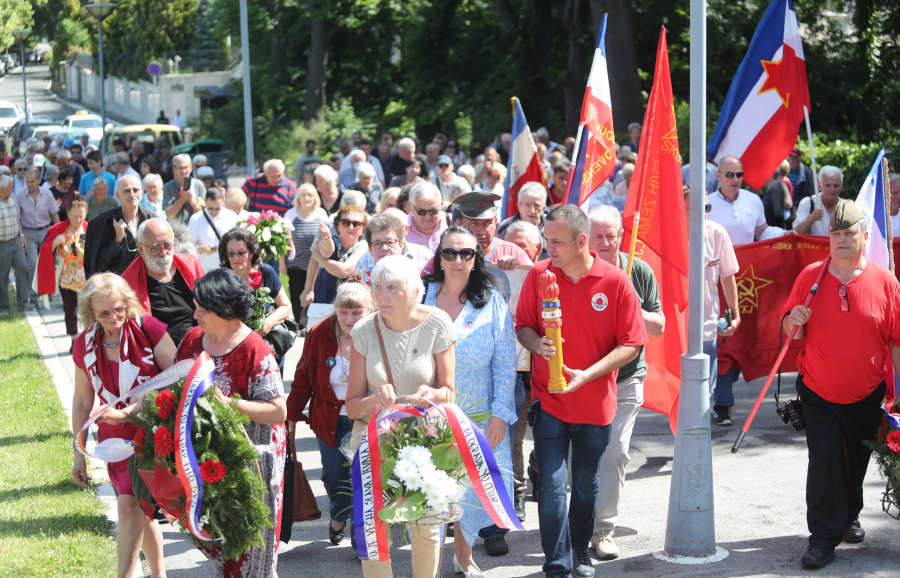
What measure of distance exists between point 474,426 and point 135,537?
1909mm

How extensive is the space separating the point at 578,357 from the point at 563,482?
0.66m

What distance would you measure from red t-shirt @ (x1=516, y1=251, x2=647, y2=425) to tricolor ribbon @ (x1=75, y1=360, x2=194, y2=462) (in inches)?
73.2

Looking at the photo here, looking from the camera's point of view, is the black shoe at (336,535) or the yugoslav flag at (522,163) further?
the yugoslav flag at (522,163)

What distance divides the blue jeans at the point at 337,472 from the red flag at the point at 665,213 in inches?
86.5

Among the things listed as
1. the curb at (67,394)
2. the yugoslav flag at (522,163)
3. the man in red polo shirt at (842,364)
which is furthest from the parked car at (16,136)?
the man in red polo shirt at (842,364)

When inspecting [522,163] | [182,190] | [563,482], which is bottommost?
[563,482]

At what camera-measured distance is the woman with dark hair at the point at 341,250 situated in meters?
7.99

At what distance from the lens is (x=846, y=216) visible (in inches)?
211

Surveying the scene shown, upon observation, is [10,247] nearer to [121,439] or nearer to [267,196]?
[267,196]

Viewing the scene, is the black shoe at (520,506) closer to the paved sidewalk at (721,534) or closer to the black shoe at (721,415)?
the paved sidewalk at (721,534)

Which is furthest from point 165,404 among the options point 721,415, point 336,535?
point 721,415

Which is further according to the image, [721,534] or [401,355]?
[721,534]

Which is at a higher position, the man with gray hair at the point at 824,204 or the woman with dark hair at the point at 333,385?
the man with gray hair at the point at 824,204

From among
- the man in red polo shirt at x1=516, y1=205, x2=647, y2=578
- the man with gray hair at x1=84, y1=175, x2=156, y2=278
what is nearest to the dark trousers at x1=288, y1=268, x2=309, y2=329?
the man with gray hair at x1=84, y1=175, x2=156, y2=278
